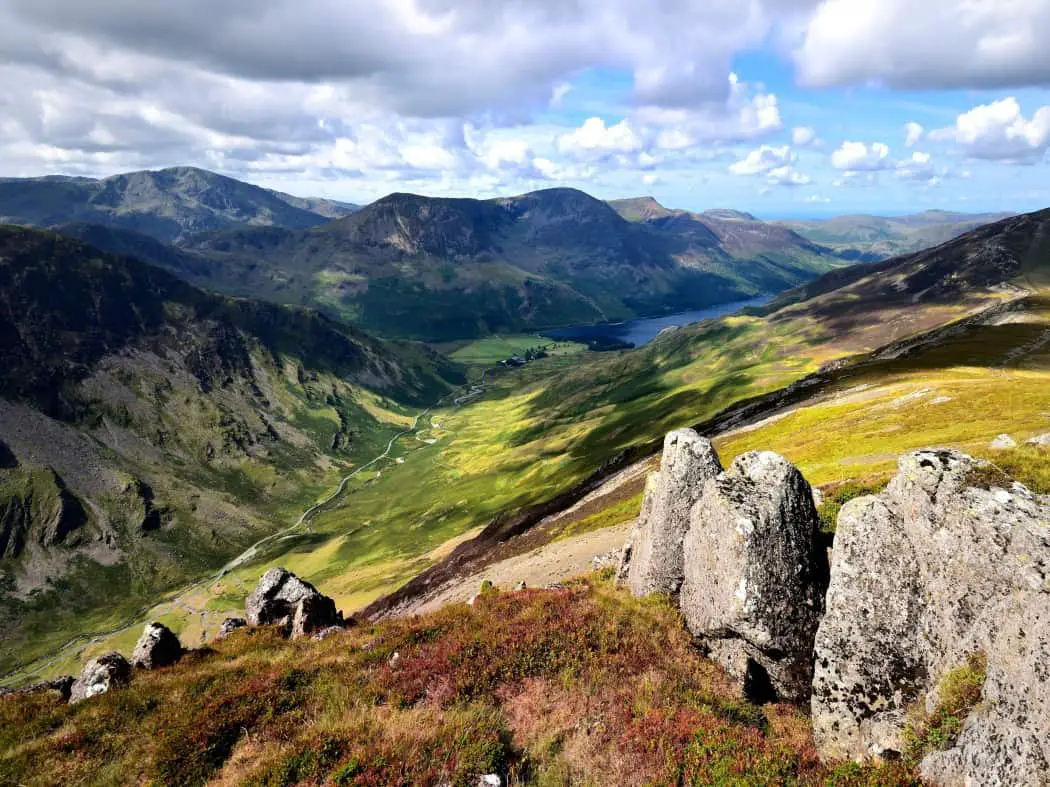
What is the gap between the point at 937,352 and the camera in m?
125

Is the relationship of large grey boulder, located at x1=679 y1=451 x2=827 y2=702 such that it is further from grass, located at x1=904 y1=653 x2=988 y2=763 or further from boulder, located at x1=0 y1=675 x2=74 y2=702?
boulder, located at x1=0 y1=675 x2=74 y2=702

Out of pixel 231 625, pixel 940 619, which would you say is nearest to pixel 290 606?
pixel 231 625

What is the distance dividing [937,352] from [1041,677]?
5543 inches

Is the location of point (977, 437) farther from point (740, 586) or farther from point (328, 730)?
point (328, 730)

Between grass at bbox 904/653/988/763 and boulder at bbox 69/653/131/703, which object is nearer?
grass at bbox 904/653/988/763

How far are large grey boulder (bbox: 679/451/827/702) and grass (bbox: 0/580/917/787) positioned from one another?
1.11m

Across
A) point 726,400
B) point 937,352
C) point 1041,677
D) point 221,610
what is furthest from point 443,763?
point 221,610

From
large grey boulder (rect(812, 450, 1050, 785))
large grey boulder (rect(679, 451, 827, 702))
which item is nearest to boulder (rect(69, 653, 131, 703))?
large grey boulder (rect(679, 451, 827, 702))

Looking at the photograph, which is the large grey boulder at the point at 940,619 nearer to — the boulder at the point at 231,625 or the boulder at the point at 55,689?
the boulder at the point at 55,689

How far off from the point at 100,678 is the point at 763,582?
88.0ft

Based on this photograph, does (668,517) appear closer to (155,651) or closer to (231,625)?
(155,651)

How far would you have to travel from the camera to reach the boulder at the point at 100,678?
21.5 m

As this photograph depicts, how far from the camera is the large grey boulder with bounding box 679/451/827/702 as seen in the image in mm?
19781

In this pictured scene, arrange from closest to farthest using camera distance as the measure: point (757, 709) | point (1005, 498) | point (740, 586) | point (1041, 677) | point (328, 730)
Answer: point (1041, 677), point (1005, 498), point (328, 730), point (757, 709), point (740, 586)
